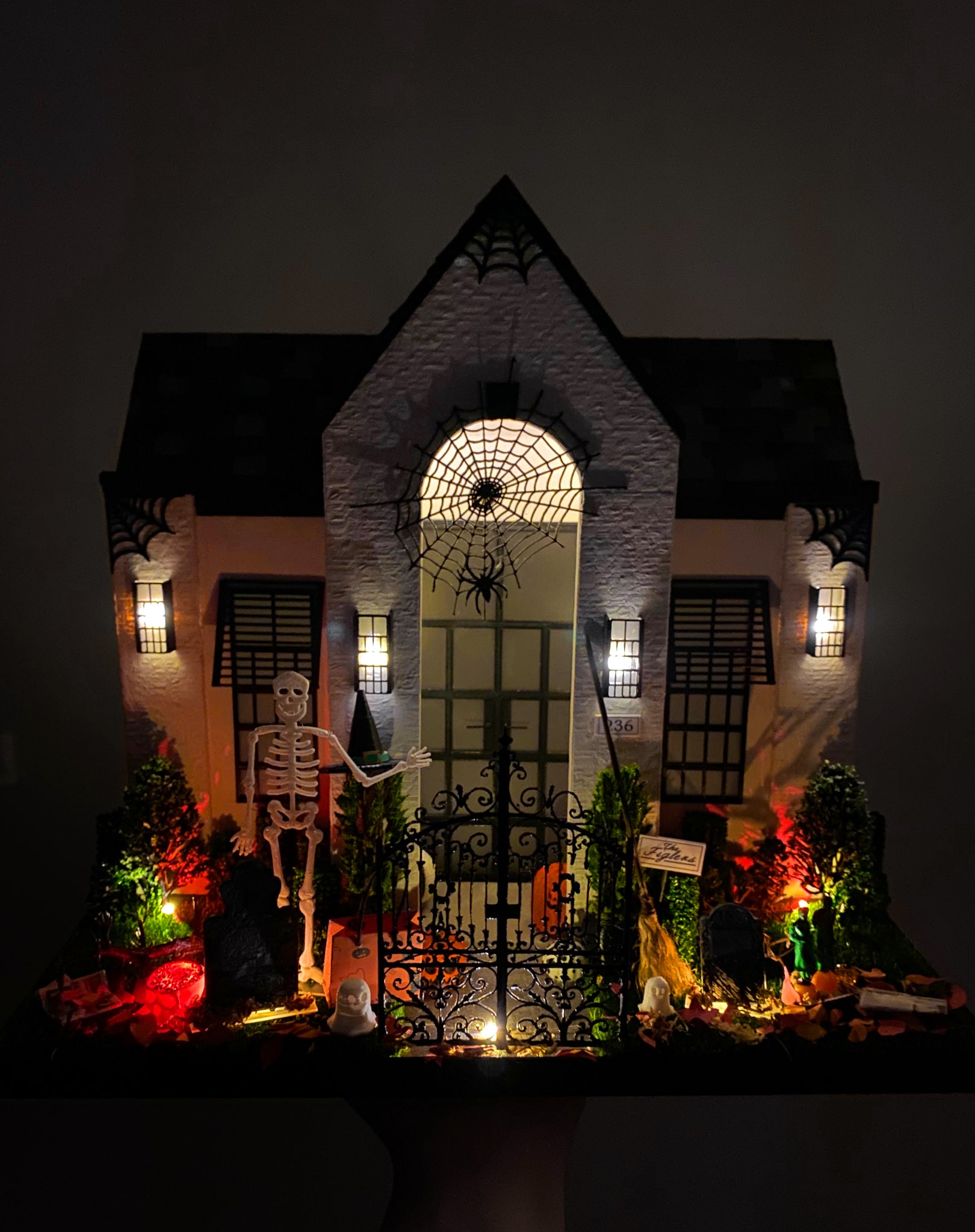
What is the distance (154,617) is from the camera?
10.2 meters

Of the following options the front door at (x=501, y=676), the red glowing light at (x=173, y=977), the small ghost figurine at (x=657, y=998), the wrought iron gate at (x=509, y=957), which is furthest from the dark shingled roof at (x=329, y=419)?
the small ghost figurine at (x=657, y=998)

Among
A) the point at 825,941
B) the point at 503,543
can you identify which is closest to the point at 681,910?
the point at 825,941

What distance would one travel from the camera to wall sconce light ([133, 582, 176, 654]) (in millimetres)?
10164

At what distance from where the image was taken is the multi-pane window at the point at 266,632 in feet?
34.0

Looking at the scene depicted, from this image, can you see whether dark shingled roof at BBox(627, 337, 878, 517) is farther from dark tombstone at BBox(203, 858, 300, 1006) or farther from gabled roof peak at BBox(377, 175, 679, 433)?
dark tombstone at BBox(203, 858, 300, 1006)

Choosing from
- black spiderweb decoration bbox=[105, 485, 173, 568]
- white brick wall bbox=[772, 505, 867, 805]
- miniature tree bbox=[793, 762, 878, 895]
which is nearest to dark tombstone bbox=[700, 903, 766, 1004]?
miniature tree bbox=[793, 762, 878, 895]

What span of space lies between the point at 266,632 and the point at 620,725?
388cm

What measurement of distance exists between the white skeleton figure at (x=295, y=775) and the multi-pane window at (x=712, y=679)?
342cm

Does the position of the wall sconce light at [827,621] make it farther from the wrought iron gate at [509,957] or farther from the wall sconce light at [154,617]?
the wall sconce light at [154,617]

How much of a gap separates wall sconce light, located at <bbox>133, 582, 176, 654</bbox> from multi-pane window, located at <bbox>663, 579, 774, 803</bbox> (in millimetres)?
5261

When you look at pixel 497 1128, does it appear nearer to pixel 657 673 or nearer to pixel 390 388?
pixel 657 673

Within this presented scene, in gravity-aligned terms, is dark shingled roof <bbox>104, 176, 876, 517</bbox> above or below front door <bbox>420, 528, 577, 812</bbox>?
above

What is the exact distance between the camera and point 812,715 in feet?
34.4

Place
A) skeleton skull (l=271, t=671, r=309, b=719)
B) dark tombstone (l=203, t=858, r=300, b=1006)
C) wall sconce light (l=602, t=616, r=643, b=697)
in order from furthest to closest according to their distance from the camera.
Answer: wall sconce light (l=602, t=616, r=643, b=697)
skeleton skull (l=271, t=671, r=309, b=719)
dark tombstone (l=203, t=858, r=300, b=1006)
